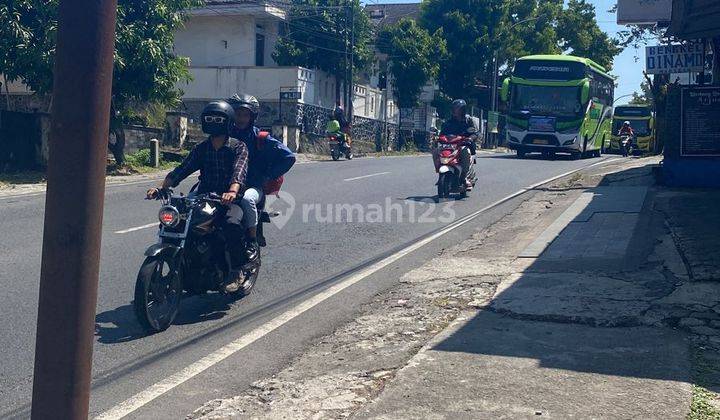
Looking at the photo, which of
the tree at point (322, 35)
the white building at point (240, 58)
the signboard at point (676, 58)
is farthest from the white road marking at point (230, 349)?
the tree at point (322, 35)

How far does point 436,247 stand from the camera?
35.2 ft

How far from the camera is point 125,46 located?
1978 centimetres

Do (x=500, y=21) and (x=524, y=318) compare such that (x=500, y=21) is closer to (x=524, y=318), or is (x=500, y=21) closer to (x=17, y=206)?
(x=17, y=206)

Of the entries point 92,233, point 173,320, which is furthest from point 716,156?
point 92,233

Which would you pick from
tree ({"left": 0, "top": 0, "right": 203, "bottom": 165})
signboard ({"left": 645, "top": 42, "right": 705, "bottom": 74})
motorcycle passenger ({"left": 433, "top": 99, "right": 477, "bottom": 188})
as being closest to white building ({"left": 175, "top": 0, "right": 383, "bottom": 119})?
tree ({"left": 0, "top": 0, "right": 203, "bottom": 165})

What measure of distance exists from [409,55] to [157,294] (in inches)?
1626

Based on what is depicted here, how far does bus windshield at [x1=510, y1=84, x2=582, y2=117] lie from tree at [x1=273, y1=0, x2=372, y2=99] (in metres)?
12.0

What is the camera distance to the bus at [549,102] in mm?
30062

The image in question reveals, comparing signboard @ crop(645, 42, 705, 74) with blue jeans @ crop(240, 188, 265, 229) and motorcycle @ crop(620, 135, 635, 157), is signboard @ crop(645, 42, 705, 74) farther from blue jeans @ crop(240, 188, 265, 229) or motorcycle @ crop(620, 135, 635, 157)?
motorcycle @ crop(620, 135, 635, 157)

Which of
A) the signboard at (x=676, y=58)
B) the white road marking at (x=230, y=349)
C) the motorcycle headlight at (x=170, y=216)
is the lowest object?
the white road marking at (x=230, y=349)

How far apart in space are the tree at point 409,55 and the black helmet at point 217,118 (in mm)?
40080

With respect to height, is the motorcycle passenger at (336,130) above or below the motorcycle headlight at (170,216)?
above

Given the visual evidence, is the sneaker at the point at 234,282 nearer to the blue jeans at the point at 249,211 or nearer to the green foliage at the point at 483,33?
the blue jeans at the point at 249,211

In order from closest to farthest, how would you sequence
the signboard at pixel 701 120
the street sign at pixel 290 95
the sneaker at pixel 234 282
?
the sneaker at pixel 234 282, the signboard at pixel 701 120, the street sign at pixel 290 95
